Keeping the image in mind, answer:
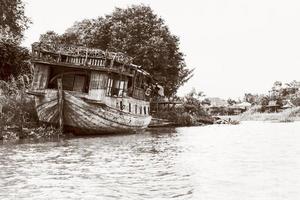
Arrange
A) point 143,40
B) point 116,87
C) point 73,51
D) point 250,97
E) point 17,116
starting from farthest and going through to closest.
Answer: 1. point 250,97
2. point 143,40
3. point 116,87
4. point 73,51
5. point 17,116

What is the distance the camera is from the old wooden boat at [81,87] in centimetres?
2859

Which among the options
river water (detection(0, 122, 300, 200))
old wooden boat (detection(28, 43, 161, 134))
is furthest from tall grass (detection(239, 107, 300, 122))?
river water (detection(0, 122, 300, 200))

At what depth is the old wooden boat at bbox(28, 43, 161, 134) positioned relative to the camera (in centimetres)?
2859

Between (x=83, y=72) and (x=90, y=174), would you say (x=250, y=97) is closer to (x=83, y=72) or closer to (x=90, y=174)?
(x=83, y=72)

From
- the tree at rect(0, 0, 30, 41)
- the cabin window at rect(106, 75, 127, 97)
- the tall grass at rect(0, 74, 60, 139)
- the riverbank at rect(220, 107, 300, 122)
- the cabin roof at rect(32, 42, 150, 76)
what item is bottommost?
the tall grass at rect(0, 74, 60, 139)

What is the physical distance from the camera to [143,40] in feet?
159

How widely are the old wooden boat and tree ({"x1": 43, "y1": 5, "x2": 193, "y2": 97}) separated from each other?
47.1 feet

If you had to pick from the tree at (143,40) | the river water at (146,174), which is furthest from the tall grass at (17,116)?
the tree at (143,40)

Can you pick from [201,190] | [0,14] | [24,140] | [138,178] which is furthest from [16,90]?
[201,190]

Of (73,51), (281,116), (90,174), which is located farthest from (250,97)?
(90,174)

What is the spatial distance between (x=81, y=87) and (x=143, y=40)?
18171mm

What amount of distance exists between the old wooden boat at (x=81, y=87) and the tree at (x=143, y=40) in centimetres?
1436

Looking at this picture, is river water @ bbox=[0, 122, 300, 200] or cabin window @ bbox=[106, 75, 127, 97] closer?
river water @ bbox=[0, 122, 300, 200]

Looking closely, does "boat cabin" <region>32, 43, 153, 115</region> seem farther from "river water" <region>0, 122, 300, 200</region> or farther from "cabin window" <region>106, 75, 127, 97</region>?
"river water" <region>0, 122, 300, 200</region>
